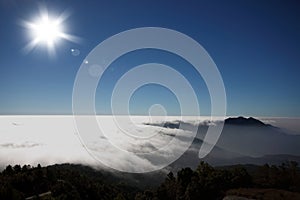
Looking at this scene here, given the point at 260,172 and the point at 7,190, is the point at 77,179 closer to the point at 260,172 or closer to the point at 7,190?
the point at 7,190

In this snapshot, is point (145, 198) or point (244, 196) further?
point (145, 198)

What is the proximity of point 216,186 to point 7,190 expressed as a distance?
7771 centimetres

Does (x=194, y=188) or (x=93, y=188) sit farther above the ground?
(x=194, y=188)

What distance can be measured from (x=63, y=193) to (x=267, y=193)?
80.4 m

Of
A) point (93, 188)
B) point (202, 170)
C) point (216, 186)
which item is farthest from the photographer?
point (93, 188)

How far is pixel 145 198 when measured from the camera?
109500 mm

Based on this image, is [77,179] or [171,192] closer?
[171,192]

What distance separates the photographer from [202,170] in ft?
313

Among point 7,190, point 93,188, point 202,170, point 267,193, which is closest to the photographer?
point 267,193

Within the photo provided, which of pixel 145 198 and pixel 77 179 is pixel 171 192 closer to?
pixel 145 198

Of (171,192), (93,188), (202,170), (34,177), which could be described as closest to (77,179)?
(93,188)

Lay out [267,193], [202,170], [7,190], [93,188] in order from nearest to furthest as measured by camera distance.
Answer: [267,193]
[202,170]
[7,190]
[93,188]

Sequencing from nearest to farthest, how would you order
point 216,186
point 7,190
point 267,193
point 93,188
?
1. point 267,193
2. point 216,186
3. point 7,190
4. point 93,188

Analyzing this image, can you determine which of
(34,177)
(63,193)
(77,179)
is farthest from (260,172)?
(34,177)
